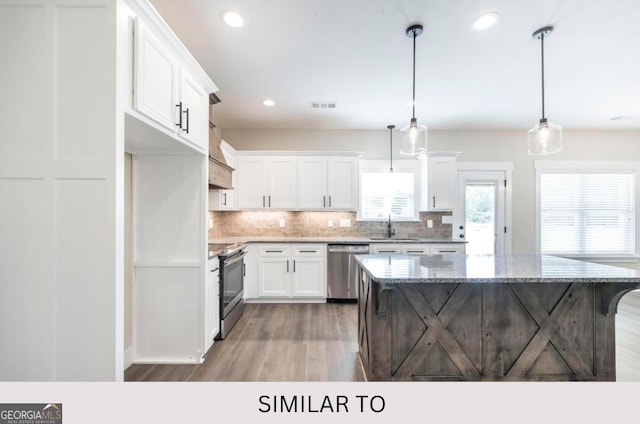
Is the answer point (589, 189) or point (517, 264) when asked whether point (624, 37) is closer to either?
point (517, 264)

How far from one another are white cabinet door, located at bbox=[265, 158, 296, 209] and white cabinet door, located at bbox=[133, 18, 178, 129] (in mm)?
2505

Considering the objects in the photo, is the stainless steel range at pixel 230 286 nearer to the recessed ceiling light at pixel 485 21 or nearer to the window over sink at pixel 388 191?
the window over sink at pixel 388 191

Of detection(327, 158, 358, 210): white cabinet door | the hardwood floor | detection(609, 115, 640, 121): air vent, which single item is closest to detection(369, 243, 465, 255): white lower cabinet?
detection(327, 158, 358, 210): white cabinet door

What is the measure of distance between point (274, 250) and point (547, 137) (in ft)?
11.1

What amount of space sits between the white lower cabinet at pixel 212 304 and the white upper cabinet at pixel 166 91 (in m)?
1.15

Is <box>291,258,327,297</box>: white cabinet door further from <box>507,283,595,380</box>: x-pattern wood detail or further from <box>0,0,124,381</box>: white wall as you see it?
<box>0,0,124,381</box>: white wall

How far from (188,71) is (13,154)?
1.22m

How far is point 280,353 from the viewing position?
102 inches

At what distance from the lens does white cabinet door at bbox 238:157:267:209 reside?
14.5ft

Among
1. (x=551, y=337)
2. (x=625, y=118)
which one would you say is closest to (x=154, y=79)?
(x=551, y=337)

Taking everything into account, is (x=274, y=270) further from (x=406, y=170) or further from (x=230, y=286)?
A: (x=406, y=170)

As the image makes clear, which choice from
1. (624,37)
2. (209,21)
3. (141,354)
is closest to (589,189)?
(624,37)

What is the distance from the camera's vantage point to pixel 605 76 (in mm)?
2963

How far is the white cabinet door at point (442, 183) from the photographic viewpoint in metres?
4.52
